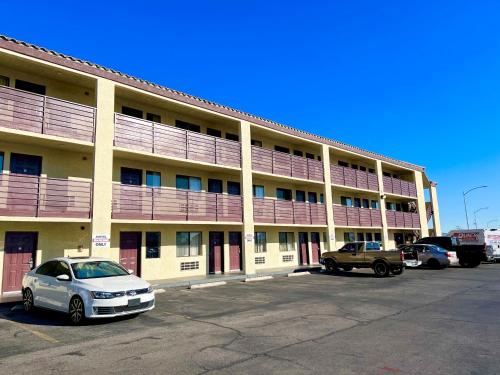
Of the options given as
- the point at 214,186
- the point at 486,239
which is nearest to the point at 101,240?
the point at 214,186

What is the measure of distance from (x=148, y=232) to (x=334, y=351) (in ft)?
42.6

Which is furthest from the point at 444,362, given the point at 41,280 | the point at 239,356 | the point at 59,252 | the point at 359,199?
the point at 359,199

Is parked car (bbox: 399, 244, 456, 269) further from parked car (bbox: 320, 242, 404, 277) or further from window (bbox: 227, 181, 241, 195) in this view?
window (bbox: 227, 181, 241, 195)

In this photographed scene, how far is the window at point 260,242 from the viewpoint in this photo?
23.3m

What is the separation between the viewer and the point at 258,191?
23.4 m

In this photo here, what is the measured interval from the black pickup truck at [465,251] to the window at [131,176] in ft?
74.2

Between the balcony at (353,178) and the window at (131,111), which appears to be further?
the balcony at (353,178)

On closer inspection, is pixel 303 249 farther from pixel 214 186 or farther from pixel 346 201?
pixel 214 186

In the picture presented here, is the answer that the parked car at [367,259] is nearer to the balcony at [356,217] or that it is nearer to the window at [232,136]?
the balcony at [356,217]

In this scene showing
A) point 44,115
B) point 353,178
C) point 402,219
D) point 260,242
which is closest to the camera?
point 44,115

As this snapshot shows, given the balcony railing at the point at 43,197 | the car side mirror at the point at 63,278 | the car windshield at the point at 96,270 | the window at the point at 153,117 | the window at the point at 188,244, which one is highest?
the window at the point at 153,117

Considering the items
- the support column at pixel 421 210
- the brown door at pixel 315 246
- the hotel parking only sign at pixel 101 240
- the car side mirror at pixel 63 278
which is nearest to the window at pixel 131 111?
the hotel parking only sign at pixel 101 240

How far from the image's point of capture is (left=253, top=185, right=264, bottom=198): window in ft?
76.0

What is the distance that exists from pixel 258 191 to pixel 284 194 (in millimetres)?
2629
